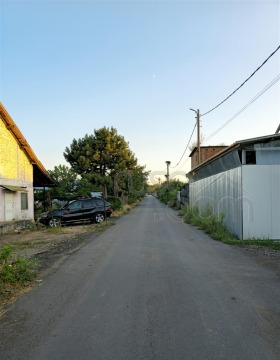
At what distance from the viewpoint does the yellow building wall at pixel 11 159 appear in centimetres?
1849

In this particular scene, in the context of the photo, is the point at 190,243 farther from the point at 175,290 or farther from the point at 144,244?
the point at 175,290

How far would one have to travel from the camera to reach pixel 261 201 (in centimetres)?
1227

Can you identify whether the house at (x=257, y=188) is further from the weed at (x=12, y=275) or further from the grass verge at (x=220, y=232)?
the weed at (x=12, y=275)

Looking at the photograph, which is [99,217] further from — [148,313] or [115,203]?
[148,313]

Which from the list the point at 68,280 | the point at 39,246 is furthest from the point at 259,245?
the point at 39,246

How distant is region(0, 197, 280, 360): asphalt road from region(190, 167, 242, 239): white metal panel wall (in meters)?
4.62

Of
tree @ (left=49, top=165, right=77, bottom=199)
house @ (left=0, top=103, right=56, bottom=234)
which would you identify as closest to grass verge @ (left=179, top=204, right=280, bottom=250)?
house @ (left=0, top=103, right=56, bottom=234)

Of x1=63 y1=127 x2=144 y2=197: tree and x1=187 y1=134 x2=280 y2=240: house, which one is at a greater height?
x1=63 y1=127 x2=144 y2=197: tree

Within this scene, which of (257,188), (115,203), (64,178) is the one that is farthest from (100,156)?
(257,188)

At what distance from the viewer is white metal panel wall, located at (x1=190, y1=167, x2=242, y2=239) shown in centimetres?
1295

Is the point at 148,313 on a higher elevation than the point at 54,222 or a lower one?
higher

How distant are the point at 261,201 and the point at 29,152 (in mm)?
15033

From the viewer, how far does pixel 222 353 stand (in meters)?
3.68

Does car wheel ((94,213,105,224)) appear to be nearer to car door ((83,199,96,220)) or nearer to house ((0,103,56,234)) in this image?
car door ((83,199,96,220))
